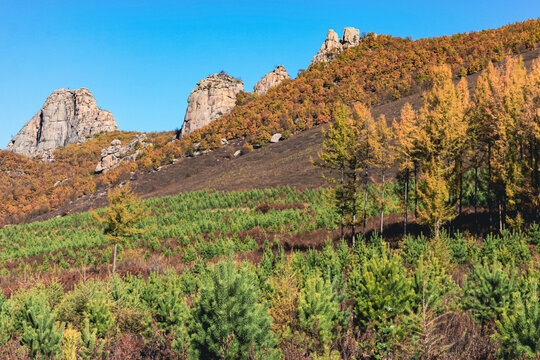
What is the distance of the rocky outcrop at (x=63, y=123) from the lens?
14362 cm

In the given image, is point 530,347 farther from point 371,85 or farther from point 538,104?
point 371,85

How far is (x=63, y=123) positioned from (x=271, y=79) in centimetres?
10281

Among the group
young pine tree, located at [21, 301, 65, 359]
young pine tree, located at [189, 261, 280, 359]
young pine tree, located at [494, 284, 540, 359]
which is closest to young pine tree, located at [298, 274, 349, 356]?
young pine tree, located at [189, 261, 280, 359]

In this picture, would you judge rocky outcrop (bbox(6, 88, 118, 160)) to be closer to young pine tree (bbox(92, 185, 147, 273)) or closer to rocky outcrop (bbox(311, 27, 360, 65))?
rocky outcrop (bbox(311, 27, 360, 65))

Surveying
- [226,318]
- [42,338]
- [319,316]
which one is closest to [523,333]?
[319,316]

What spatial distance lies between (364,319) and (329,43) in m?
96.4

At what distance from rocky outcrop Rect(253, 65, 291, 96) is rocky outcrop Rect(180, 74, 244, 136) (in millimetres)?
7238

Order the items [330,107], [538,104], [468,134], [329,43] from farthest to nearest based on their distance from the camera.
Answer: [329,43]
[330,107]
[468,134]
[538,104]

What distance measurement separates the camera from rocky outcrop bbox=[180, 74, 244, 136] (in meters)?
90.8

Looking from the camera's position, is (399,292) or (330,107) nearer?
(399,292)

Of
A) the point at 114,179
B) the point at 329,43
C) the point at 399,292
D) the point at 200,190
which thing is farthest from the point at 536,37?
the point at 114,179

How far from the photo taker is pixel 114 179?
230 feet

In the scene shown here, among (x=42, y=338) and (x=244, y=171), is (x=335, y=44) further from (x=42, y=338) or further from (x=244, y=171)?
(x=42, y=338)

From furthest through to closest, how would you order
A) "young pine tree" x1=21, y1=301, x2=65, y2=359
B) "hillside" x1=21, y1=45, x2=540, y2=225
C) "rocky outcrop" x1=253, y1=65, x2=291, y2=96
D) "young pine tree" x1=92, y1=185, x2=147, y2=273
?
"rocky outcrop" x1=253, y1=65, x2=291, y2=96 < "hillside" x1=21, y1=45, x2=540, y2=225 < "young pine tree" x1=92, y1=185, x2=147, y2=273 < "young pine tree" x1=21, y1=301, x2=65, y2=359
